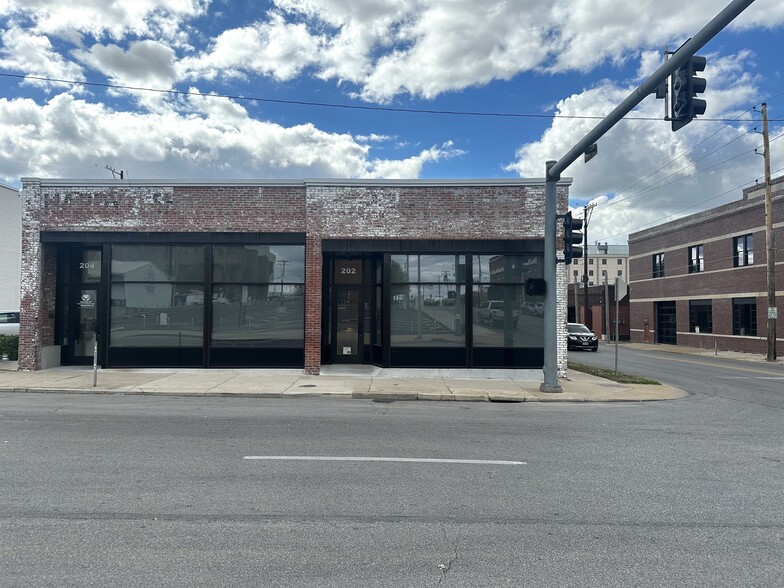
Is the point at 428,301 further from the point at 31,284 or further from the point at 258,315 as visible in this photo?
the point at 31,284

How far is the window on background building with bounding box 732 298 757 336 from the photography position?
94.9ft

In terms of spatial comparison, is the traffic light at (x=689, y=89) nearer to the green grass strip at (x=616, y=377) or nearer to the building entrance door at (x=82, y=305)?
the green grass strip at (x=616, y=377)

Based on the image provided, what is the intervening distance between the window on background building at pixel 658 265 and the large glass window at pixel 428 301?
28.5m

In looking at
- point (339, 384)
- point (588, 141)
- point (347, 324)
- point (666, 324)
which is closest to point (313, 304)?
point (347, 324)

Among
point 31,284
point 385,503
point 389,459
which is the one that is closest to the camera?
point 385,503

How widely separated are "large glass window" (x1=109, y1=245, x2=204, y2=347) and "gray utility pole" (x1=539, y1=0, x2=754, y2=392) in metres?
9.67

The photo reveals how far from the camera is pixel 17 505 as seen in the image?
15.7ft

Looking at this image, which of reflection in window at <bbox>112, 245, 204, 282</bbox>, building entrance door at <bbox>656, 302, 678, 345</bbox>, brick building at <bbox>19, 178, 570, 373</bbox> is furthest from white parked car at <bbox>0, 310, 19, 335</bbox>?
building entrance door at <bbox>656, 302, 678, 345</bbox>

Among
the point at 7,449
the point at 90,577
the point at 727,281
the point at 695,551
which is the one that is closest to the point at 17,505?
the point at 90,577

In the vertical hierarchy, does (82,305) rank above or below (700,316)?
above

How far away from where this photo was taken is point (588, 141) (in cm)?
1041

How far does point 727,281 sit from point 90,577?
34.9 metres

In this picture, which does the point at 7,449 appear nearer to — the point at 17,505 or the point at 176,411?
the point at 17,505

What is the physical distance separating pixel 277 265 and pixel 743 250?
27.4 m
